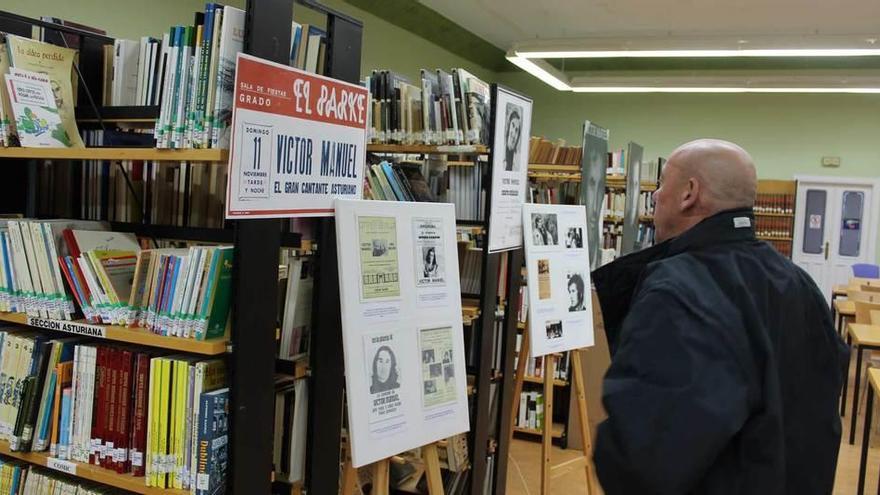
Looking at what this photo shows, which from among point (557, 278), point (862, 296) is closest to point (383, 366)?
point (557, 278)

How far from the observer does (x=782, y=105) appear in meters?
10.6

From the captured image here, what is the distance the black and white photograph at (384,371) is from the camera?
2168 millimetres

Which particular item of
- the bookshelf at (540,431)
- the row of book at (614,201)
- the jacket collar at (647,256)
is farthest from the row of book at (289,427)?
the row of book at (614,201)

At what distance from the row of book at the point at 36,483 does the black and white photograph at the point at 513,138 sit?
7.02ft

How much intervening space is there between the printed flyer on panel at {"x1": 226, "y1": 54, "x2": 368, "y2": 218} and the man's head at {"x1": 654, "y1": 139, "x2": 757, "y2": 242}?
3.47 ft

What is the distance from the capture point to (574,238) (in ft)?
12.5

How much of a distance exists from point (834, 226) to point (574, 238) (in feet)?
28.0

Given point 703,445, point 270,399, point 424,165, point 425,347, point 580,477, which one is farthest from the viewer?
point 580,477

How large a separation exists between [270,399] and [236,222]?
0.57 meters

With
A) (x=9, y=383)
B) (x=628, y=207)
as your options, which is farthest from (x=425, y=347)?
(x=628, y=207)

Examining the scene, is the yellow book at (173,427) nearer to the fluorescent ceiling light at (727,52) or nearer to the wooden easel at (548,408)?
the wooden easel at (548,408)

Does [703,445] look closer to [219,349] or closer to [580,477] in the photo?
[219,349]

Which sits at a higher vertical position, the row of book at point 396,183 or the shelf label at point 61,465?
the row of book at point 396,183

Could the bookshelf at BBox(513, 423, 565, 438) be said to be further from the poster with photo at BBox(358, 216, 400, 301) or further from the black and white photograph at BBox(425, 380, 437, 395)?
the poster with photo at BBox(358, 216, 400, 301)
